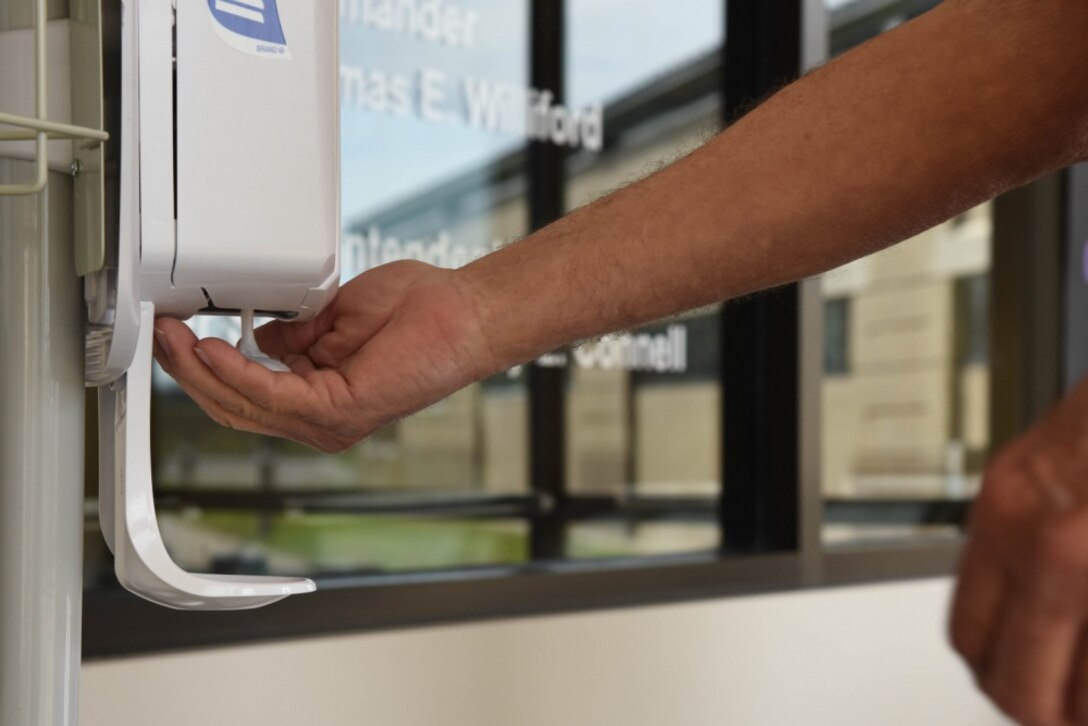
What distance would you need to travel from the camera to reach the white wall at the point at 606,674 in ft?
3.97

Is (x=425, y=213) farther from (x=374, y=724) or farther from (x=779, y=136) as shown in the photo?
(x=779, y=136)

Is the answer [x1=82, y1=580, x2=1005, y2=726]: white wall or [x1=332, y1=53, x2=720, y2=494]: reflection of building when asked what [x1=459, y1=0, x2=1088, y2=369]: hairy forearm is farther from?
[x1=332, y1=53, x2=720, y2=494]: reflection of building

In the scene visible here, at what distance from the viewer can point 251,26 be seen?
0.69 metres

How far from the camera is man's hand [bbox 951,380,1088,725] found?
33 cm

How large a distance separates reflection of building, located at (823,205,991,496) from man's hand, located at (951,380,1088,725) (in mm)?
2362

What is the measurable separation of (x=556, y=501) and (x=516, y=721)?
0.56 metres

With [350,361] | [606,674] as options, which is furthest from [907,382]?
[350,361]

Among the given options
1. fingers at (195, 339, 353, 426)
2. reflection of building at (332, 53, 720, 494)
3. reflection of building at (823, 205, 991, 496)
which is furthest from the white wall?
reflection of building at (823, 205, 991, 496)

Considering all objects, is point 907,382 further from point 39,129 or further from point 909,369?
point 39,129

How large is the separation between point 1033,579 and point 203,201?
0.49m

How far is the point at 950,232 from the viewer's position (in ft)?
9.00

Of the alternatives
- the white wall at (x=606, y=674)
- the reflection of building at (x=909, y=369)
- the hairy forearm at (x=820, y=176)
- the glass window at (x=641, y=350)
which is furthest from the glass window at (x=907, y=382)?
the hairy forearm at (x=820, y=176)

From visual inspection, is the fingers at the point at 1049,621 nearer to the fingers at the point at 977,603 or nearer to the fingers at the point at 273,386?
the fingers at the point at 977,603

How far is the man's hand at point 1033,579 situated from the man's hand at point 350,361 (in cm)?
51
